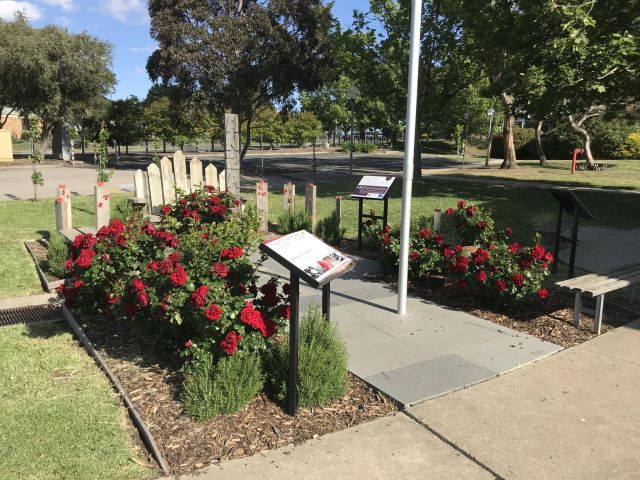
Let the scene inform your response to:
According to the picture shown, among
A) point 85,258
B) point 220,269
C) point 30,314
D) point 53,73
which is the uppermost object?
point 53,73

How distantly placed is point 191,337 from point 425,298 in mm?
3234

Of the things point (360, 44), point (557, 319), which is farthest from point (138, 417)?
point (360, 44)

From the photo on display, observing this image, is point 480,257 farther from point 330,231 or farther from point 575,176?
point 575,176

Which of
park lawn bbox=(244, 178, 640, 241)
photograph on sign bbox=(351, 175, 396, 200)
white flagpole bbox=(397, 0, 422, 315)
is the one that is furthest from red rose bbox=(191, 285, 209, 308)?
park lawn bbox=(244, 178, 640, 241)

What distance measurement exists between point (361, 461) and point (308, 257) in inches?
51.7

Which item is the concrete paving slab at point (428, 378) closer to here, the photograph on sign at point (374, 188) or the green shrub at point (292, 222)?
the photograph on sign at point (374, 188)

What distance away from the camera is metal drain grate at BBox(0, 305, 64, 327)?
5.83 metres

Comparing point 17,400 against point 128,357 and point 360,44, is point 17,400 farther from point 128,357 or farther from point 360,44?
point 360,44

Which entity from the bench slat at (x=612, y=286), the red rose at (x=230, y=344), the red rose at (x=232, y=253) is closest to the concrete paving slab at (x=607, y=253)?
the bench slat at (x=612, y=286)

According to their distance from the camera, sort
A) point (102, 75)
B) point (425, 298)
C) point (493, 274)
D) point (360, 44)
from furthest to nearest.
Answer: point (102, 75) → point (360, 44) → point (425, 298) → point (493, 274)

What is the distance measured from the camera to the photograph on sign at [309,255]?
138 inches

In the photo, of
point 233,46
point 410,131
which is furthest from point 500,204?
point 233,46

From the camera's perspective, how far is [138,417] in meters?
3.65

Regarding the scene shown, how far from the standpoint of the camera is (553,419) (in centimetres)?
375
